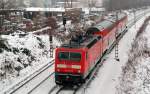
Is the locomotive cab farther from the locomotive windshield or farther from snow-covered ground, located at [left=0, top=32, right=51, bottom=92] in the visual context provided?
snow-covered ground, located at [left=0, top=32, right=51, bottom=92]

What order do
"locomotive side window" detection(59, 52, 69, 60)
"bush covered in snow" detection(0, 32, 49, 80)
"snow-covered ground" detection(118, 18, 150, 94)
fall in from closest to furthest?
"snow-covered ground" detection(118, 18, 150, 94) < "locomotive side window" detection(59, 52, 69, 60) < "bush covered in snow" detection(0, 32, 49, 80)

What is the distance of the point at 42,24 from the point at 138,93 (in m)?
26.4

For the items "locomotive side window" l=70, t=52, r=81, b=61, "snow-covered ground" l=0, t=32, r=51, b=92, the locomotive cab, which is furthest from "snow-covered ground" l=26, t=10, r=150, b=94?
"snow-covered ground" l=0, t=32, r=51, b=92

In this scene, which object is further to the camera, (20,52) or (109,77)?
(20,52)

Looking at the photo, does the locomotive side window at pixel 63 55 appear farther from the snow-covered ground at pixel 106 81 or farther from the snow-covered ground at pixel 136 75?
the snow-covered ground at pixel 136 75

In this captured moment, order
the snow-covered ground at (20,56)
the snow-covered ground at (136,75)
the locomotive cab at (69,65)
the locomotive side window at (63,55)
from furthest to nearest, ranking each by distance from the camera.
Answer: the snow-covered ground at (20,56) → the locomotive side window at (63,55) → the locomotive cab at (69,65) → the snow-covered ground at (136,75)

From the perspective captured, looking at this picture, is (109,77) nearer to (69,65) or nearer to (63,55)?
(69,65)

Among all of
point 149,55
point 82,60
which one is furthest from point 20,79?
point 149,55

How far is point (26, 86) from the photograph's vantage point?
71.9ft


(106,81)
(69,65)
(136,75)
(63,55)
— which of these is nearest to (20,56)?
(63,55)

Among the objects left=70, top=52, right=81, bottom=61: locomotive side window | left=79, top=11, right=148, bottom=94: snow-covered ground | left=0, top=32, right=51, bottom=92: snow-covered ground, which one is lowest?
left=79, top=11, right=148, bottom=94: snow-covered ground

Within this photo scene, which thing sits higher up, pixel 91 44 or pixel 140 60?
pixel 91 44

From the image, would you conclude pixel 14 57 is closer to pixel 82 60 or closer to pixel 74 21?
pixel 82 60

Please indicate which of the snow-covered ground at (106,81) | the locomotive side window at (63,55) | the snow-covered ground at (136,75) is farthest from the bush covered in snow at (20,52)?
the snow-covered ground at (136,75)
